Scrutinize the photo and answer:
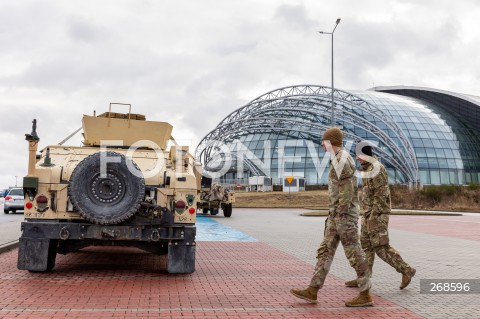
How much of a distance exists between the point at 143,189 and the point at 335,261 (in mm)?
4451

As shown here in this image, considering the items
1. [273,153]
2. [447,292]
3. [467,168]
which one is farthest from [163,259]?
[467,168]

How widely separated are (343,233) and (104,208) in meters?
3.44

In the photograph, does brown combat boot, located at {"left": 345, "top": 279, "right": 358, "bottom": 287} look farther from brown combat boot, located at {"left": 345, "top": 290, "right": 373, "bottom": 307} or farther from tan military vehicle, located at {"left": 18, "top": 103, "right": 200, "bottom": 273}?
tan military vehicle, located at {"left": 18, "top": 103, "right": 200, "bottom": 273}

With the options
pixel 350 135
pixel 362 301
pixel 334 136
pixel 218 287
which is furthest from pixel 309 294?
pixel 350 135

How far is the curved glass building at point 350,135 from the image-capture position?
6247cm

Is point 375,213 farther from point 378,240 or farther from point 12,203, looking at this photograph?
point 12,203

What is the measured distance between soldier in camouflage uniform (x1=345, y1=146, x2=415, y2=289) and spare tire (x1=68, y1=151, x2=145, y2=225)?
10.2 feet

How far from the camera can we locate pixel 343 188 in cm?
646

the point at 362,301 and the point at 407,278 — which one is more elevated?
the point at 407,278

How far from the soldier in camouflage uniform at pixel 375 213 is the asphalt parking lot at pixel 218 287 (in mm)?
448

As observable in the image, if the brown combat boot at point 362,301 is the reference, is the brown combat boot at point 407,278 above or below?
above

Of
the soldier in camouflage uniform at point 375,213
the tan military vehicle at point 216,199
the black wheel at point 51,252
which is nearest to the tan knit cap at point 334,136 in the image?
the soldier in camouflage uniform at point 375,213

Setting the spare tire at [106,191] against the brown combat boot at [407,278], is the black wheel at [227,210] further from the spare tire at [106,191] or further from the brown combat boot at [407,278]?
the brown combat boot at [407,278]

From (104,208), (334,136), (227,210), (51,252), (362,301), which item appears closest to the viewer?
(362,301)
